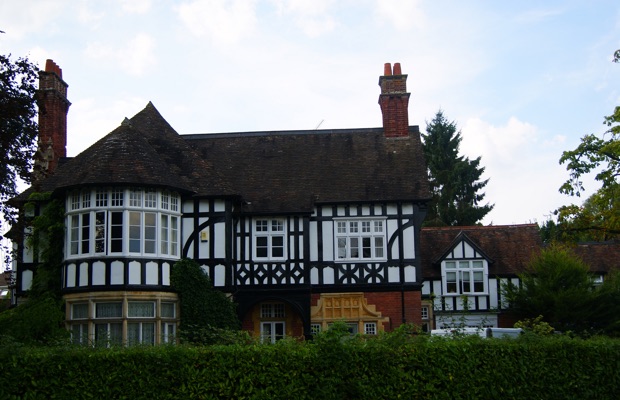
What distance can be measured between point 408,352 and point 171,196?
12988mm

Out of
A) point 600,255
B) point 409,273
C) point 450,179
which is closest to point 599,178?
point 409,273

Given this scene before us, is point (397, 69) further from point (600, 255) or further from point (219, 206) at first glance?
point (600, 255)

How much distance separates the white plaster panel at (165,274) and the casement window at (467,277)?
17.2 metres

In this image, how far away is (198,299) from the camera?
84.3 ft

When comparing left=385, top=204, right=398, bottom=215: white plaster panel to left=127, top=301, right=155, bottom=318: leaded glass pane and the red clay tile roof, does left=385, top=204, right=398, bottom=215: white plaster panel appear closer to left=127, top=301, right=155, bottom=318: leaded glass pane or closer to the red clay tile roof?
the red clay tile roof

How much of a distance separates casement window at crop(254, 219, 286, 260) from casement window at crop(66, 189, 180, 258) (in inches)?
167

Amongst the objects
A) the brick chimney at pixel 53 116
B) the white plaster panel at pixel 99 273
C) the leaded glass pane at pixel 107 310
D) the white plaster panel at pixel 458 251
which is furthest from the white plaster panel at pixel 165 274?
the white plaster panel at pixel 458 251

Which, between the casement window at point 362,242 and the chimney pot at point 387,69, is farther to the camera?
the chimney pot at point 387,69

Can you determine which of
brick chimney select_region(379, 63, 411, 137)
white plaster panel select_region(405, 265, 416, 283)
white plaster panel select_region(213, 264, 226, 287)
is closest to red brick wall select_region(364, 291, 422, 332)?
white plaster panel select_region(405, 265, 416, 283)

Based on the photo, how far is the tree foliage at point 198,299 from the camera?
1003 inches

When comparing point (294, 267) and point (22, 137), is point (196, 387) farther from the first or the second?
point (294, 267)

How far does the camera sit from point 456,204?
56.9 metres

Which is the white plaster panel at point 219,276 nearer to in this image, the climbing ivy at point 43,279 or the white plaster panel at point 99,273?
the white plaster panel at point 99,273

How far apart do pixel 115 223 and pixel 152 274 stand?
1.91 meters
